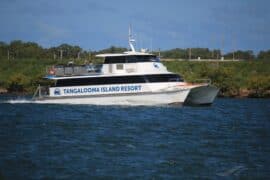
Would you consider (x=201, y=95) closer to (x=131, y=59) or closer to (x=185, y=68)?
(x=131, y=59)

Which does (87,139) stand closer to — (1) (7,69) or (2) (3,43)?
(1) (7,69)

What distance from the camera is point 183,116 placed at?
44.4m

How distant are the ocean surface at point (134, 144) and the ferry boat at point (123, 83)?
1.55m

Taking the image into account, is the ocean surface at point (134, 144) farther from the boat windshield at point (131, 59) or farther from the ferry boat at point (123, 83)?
the boat windshield at point (131, 59)

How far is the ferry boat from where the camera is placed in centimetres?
5016

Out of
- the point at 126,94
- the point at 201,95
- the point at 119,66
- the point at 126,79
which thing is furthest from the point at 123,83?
the point at 201,95

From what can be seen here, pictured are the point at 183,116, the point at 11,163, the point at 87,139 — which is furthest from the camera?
the point at 183,116

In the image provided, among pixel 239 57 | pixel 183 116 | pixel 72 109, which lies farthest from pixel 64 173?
pixel 239 57

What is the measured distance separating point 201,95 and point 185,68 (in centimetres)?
4638

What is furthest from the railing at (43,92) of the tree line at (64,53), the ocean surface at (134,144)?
the tree line at (64,53)

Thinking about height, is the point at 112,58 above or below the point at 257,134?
above

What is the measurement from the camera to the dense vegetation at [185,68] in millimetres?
79188

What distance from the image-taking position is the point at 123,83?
50875 mm

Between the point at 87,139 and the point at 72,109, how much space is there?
59.6ft
